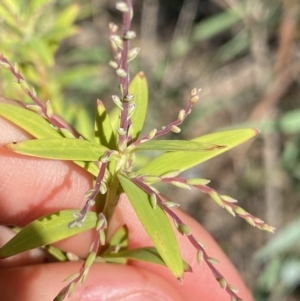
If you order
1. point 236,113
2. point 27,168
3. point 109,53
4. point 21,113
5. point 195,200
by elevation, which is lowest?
point 195,200

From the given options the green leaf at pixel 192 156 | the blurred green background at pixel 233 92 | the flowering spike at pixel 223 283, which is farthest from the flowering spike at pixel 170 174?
the blurred green background at pixel 233 92

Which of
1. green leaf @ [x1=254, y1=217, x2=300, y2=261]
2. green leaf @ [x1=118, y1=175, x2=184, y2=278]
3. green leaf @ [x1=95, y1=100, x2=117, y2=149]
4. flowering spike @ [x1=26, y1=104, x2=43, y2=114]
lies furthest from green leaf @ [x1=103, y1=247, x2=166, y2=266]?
green leaf @ [x1=254, y1=217, x2=300, y2=261]

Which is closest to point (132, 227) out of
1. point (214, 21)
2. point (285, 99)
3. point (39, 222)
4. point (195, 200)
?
point (39, 222)

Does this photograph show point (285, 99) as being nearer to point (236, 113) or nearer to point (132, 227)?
point (236, 113)

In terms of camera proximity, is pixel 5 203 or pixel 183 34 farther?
pixel 183 34

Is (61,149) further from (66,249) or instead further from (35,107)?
(66,249)
